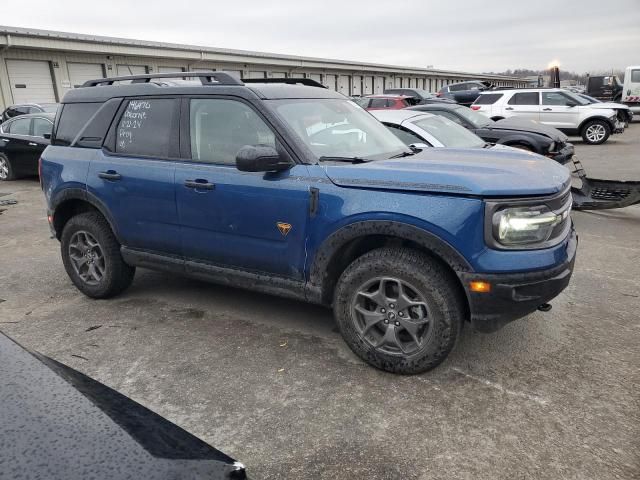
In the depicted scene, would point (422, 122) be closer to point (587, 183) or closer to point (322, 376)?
point (587, 183)

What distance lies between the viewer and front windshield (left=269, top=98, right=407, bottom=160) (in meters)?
3.52

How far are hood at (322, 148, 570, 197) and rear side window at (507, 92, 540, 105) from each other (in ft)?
45.9

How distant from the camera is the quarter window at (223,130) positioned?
11.7 ft

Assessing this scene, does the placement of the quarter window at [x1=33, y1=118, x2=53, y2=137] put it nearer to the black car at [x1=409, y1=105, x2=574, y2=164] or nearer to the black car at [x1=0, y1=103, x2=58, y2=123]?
the black car at [x1=0, y1=103, x2=58, y2=123]

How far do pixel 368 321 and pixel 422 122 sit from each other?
4.50 meters

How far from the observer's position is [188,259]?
12.9ft

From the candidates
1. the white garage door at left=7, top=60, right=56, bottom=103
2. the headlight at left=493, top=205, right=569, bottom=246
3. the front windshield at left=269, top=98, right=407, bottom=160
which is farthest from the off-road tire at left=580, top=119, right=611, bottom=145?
the white garage door at left=7, top=60, right=56, bottom=103

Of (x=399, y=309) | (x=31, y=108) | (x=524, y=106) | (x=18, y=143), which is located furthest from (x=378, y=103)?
(x=399, y=309)

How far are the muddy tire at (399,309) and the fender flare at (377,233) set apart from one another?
134 mm

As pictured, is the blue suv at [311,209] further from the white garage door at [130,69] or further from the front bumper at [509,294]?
the white garage door at [130,69]

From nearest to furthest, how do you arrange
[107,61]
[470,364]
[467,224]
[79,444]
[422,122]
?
[79,444] < [467,224] < [470,364] < [422,122] < [107,61]

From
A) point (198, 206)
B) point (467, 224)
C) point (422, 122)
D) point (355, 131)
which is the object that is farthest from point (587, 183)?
point (198, 206)

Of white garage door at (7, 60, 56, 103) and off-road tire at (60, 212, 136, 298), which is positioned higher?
white garage door at (7, 60, 56, 103)

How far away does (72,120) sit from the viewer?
4.55 meters
